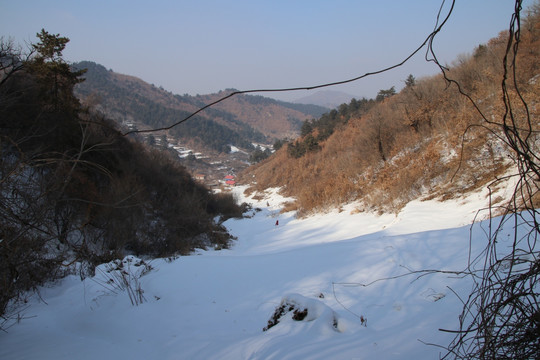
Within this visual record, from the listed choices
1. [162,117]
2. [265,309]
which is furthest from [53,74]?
[162,117]

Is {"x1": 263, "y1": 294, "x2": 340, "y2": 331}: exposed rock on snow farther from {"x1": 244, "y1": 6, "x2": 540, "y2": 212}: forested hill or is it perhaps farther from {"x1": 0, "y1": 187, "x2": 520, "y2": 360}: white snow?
{"x1": 244, "y1": 6, "x2": 540, "y2": 212}: forested hill

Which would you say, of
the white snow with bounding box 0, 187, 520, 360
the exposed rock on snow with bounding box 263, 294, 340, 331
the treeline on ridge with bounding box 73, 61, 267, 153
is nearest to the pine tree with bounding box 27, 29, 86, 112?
the white snow with bounding box 0, 187, 520, 360

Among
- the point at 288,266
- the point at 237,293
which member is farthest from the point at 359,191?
the point at 237,293

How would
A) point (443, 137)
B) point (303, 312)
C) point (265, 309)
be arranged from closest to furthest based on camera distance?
point (303, 312), point (265, 309), point (443, 137)

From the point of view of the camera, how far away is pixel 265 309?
11.4 ft

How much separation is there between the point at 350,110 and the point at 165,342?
4821 cm

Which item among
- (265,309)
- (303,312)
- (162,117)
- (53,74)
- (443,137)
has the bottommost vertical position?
Answer: (265,309)

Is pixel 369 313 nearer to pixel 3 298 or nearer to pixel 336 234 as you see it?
pixel 3 298

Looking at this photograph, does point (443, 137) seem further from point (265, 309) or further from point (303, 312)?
point (303, 312)

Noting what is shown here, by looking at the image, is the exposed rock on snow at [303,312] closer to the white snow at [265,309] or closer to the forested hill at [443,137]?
the white snow at [265,309]

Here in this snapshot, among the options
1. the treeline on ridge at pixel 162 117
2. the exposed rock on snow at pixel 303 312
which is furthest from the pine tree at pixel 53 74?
the treeline on ridge at pixel 162 117

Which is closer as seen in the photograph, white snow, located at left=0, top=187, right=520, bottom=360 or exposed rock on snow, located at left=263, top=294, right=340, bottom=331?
white snow, located at left=0, top=187, right=520, bottom=360

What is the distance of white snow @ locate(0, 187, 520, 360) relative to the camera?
2.35 metres

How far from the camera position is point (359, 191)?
55.8 ft
